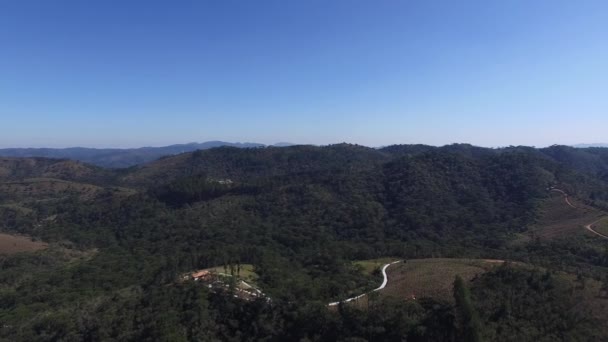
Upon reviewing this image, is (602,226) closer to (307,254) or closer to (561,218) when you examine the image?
(561,218)

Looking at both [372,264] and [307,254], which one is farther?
[307,254]

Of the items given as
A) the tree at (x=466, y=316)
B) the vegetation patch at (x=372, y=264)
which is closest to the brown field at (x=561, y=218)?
the vegetation patch at (x=372, y=264)

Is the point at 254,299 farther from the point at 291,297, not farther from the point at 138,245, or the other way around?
the point at 138,245

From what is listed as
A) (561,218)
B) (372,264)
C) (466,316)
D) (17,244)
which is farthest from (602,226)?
(17,244)

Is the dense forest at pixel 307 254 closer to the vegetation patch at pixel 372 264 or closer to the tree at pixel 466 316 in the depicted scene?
the tree at pixel 466 316

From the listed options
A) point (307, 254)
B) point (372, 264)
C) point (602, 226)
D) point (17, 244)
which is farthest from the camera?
point (17, 244)
